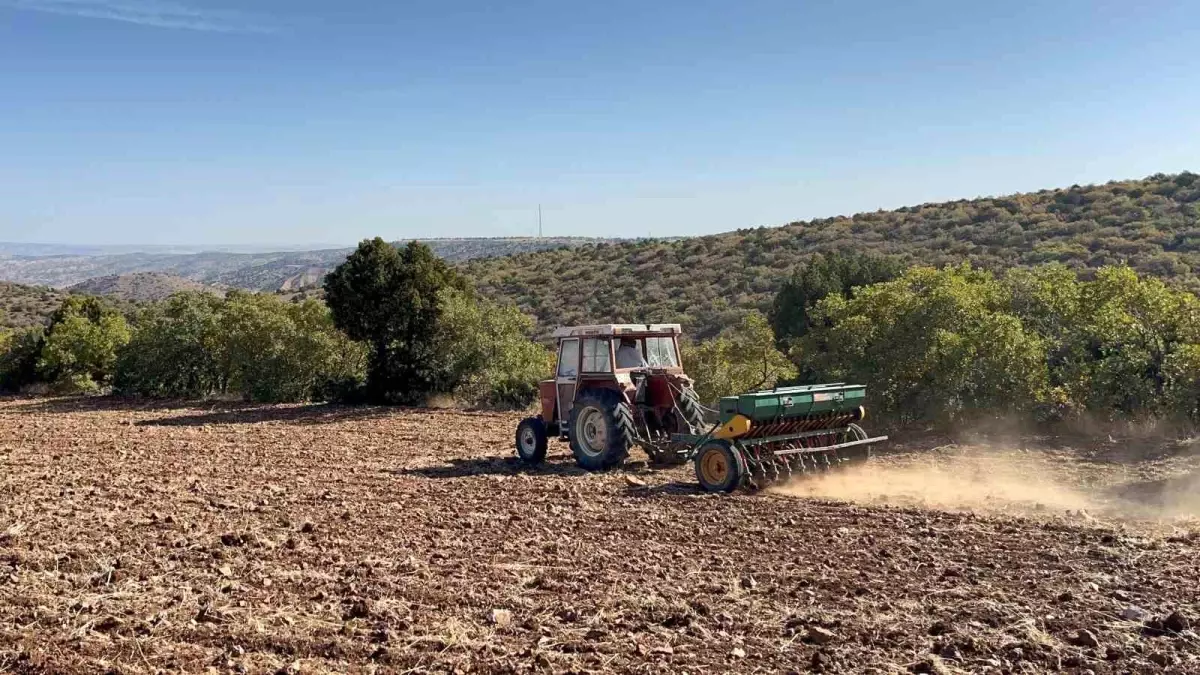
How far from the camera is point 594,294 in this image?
43469 millimetres

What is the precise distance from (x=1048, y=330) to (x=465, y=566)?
11619 mm

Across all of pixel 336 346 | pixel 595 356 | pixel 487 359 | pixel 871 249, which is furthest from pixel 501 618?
pixel 871 249

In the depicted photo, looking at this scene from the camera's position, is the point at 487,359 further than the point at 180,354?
No

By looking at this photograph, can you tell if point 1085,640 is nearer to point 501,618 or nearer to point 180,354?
point 501,618

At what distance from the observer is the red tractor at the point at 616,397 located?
11164mm

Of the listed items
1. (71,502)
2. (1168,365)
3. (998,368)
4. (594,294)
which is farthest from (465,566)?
(594,294)

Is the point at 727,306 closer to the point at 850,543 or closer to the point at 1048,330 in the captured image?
the point at 1048,330

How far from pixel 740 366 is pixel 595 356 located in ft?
22.0

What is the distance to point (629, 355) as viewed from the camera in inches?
465

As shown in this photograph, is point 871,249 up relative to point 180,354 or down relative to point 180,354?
up

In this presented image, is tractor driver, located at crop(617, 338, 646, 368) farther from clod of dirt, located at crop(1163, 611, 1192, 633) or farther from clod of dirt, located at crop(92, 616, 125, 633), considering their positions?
clod of dirt, located at crop(1163, 611, 1192, 633)

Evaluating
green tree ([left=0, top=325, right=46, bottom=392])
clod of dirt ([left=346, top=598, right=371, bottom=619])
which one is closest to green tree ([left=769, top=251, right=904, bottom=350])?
clod of dirt ([left=346, top=598, right=371, bottom=619])

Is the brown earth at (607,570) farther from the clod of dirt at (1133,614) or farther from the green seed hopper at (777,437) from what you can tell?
the green seed hopper at (777,437)

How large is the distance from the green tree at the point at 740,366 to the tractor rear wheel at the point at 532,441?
19.2 ft
